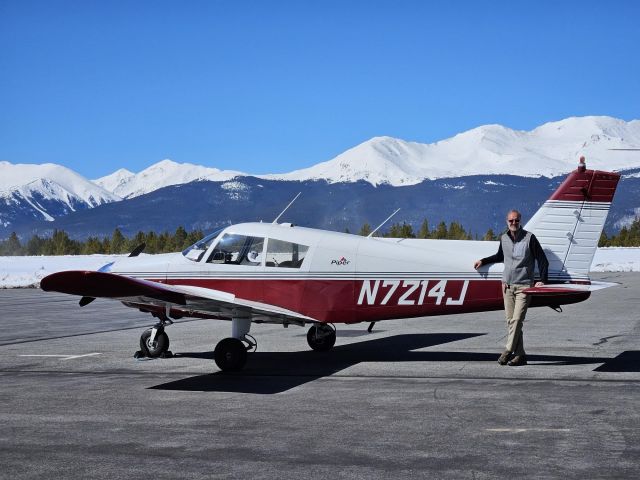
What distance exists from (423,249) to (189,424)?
18.5 ft

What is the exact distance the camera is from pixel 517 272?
40.4ft

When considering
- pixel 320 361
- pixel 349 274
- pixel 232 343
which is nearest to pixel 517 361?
pixel 349 274

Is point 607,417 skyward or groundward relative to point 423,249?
groundward

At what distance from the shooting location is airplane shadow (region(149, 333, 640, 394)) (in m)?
11.4

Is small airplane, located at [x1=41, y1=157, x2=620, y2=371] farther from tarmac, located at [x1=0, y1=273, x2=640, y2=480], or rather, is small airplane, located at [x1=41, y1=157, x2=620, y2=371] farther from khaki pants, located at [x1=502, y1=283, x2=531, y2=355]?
tarmac, located at [x1=0, y1=273, x2=640, y2=480]

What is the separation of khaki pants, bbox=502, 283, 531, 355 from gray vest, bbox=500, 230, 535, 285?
4.1 inches

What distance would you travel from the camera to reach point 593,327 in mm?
19141

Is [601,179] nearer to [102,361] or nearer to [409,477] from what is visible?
[409,477]

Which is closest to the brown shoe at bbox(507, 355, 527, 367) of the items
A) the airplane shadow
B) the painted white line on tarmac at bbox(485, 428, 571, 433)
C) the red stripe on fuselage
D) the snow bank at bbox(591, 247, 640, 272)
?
the airplane shadow

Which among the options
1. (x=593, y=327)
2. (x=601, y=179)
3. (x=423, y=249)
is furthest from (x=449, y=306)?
(x=593, y=327)

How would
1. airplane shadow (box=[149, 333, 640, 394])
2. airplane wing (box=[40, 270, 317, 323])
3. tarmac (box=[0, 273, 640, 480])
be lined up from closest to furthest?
tarmac (box=[0, 273, 640, 480]), airplane wing (box=[40, 270, 317, 323]), airplane shadow (box=[149, 333, 640, 394])

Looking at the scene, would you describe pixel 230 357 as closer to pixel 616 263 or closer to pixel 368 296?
pixel 368 296

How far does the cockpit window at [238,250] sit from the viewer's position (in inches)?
534

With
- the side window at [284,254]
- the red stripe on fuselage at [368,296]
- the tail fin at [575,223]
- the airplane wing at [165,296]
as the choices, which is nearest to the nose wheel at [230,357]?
the airplane wing at [165,296]
